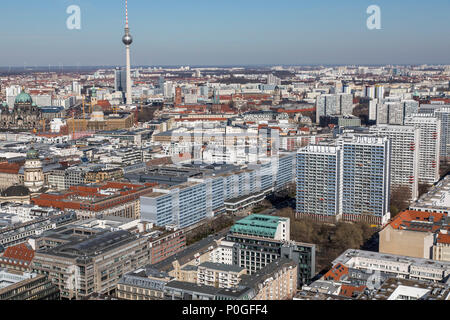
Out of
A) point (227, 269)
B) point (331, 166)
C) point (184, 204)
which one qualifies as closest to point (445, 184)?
point (331, 166)

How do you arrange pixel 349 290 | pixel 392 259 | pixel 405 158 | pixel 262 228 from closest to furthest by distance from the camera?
pixel 349 290 → pixel 392 259 → pixel 262 228 → pixel 405 158

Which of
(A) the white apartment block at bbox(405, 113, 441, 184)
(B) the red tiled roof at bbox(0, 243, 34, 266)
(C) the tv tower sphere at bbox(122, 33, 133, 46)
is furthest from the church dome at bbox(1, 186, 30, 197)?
(C) the tv tower sphere at bbox(122, 33, 133, 46)

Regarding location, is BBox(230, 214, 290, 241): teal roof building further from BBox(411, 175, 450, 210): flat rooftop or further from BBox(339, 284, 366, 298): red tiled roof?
BBox(411, 175, 450, 210): flat rooftop

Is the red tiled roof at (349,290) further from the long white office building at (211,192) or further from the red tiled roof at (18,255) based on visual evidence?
the long white office building at (211,192)

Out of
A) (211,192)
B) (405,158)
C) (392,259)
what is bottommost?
(392,259)

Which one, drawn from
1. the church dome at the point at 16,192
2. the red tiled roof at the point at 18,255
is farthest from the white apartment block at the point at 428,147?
the red tiled roof at the point at 18,255

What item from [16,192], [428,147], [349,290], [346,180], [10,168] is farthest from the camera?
[428,147]

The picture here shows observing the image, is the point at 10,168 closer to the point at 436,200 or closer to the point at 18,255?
the point at 18,255

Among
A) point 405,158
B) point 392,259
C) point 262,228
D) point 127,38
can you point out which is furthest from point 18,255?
point 127,38

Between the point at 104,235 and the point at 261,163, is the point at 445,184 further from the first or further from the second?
the point at 104,235
